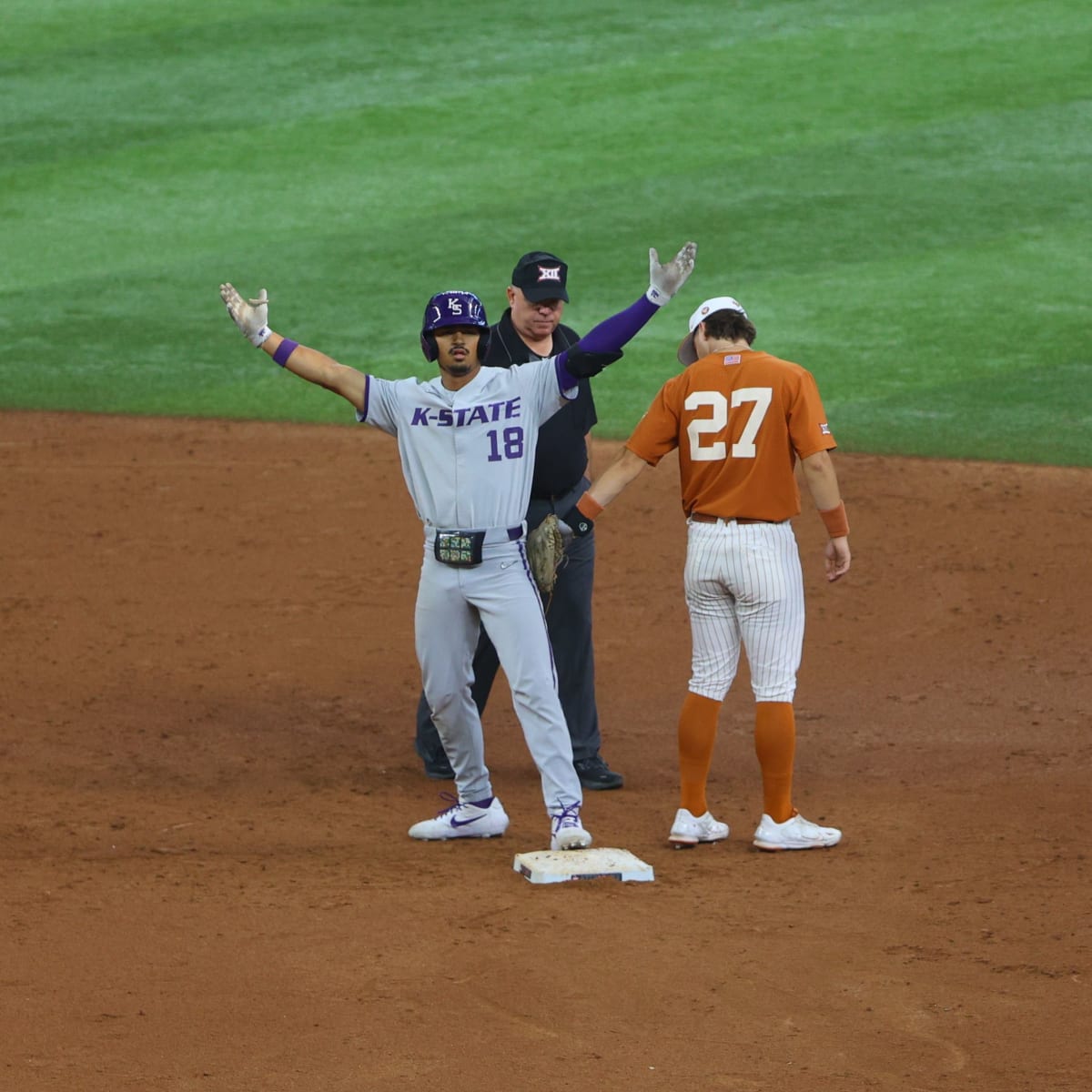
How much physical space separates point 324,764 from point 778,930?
7.69ft

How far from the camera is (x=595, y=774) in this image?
260 inches

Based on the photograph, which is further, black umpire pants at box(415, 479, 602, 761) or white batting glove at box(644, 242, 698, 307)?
black umpire pants at box(415, 479, 602, 761)

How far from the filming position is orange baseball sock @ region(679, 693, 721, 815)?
228 inches

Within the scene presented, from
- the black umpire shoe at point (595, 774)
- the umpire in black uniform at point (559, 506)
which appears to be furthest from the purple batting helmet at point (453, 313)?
the black umpire shoe at point (595, 774)

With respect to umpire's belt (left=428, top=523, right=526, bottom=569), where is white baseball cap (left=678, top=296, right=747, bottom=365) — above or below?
above

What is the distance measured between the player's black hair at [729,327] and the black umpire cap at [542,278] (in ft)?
2.33

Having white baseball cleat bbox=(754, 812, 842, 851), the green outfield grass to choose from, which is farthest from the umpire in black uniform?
the green outfield grass

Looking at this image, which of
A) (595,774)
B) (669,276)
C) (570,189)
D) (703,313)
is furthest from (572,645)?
(570,189)

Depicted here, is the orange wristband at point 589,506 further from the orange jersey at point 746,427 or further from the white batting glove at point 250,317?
the white batting glove at point 250,317

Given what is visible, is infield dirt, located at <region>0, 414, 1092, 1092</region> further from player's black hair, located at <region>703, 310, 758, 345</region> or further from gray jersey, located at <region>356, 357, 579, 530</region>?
player's black hair, located at <region>703, 310, 758, 345</region>

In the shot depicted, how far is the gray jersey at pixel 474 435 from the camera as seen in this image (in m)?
5.66

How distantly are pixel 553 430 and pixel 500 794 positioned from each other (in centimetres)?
133

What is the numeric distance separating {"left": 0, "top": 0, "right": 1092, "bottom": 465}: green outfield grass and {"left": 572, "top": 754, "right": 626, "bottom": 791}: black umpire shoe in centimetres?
439

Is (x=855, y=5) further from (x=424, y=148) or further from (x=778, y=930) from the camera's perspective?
(x=778, y=930)
